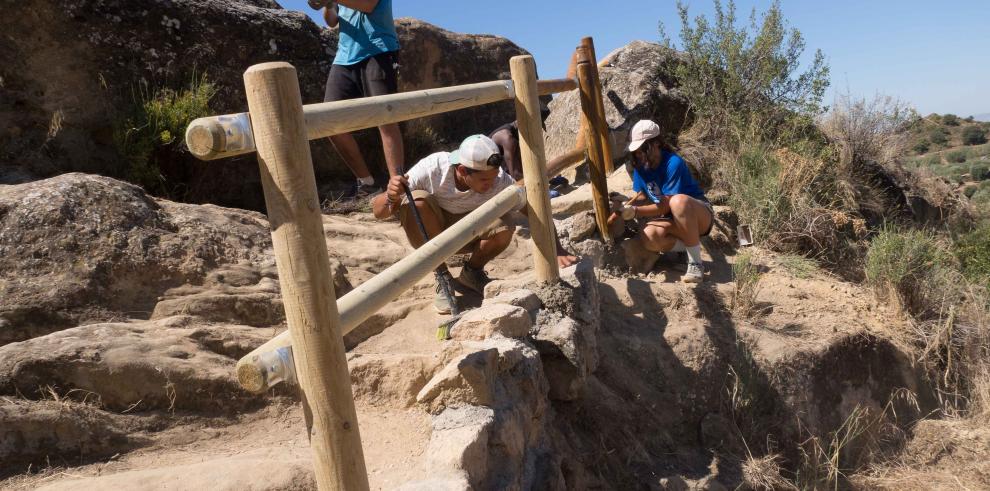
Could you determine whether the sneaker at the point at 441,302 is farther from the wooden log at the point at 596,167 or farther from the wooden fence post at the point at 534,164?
the wooden log at the point at 596,167

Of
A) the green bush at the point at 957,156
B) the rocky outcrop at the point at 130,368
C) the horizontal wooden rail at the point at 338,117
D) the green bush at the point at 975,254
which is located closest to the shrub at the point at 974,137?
the green bush at the point at 957,156

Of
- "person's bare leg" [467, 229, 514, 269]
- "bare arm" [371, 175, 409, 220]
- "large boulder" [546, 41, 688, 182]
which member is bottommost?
"person's bare leg" [467, 229, 514, 269]

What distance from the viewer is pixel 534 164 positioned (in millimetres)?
3635

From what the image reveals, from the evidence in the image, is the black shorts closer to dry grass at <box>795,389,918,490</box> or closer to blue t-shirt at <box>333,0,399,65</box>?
blue t-shirt at <box>333,0,399,65</box>

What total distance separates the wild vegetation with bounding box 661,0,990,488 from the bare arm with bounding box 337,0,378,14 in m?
2.75

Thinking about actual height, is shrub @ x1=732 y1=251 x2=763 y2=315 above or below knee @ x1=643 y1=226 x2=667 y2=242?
below

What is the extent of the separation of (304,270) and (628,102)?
6195mm

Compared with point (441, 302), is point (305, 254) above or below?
above

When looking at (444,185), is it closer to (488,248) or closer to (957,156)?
(488,248)

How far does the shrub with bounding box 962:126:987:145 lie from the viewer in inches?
922

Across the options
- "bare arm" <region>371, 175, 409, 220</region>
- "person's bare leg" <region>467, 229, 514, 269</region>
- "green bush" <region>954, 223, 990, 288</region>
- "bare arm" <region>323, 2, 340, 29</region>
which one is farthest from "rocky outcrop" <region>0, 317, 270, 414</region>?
"green bush" <region>954, 223, 990, 288</region>

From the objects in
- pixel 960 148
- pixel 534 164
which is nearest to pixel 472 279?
pixel 534 164

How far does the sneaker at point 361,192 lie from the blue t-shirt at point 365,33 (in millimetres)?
→ 921

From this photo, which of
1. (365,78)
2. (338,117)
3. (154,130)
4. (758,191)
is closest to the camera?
(338,117)
